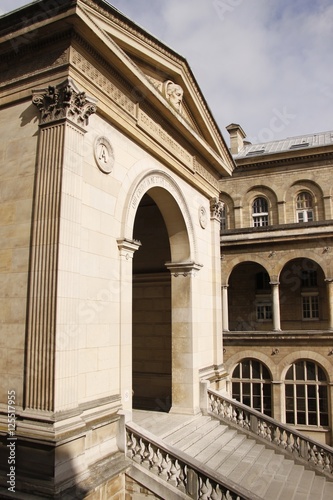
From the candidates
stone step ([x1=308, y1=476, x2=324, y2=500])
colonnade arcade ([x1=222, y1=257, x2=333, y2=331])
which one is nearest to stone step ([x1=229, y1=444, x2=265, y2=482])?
stone step ([x1=308, y1=476, x2=324, y2=500])

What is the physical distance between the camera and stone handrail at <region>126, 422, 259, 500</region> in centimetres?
865

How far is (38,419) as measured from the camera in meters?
7.50

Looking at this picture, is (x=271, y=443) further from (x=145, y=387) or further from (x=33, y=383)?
(x=33, y=383)

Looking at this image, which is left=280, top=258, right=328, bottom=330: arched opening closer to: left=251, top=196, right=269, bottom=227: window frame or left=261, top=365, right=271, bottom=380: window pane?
left=261, top=365, right=271, bottom=380: window pane

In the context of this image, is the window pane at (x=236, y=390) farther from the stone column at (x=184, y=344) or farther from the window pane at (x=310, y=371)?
the stone column at (x=184, y=344)

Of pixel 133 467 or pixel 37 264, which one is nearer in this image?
pixel 37 264

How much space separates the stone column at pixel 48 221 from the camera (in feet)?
25.3

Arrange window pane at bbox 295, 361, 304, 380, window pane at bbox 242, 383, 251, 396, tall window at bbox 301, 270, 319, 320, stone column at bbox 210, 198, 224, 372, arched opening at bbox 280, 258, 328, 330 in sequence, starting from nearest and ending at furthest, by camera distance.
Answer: stone column at bbox 210, 198, 224, 372 → window pane at bbox 295, 361, 304, 380 → window pane at bbox 242, 383, 251, 396 → arched opening at bbox 280, 258, 328, 330 → tall window at bbox 301, 270, 319, 320

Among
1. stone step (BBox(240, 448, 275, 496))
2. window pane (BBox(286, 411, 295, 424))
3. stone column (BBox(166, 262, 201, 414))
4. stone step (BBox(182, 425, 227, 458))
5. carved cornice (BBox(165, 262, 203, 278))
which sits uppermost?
carved cornice (BBox(165, 262, 203, 278))

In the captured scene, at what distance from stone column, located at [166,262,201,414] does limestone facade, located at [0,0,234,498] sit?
3.27 m

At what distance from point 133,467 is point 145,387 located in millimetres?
6511

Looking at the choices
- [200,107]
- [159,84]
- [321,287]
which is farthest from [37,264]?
[321,287]

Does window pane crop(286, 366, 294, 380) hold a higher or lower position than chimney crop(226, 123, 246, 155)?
lower

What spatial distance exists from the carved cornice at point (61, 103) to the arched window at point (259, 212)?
93.6 feet
